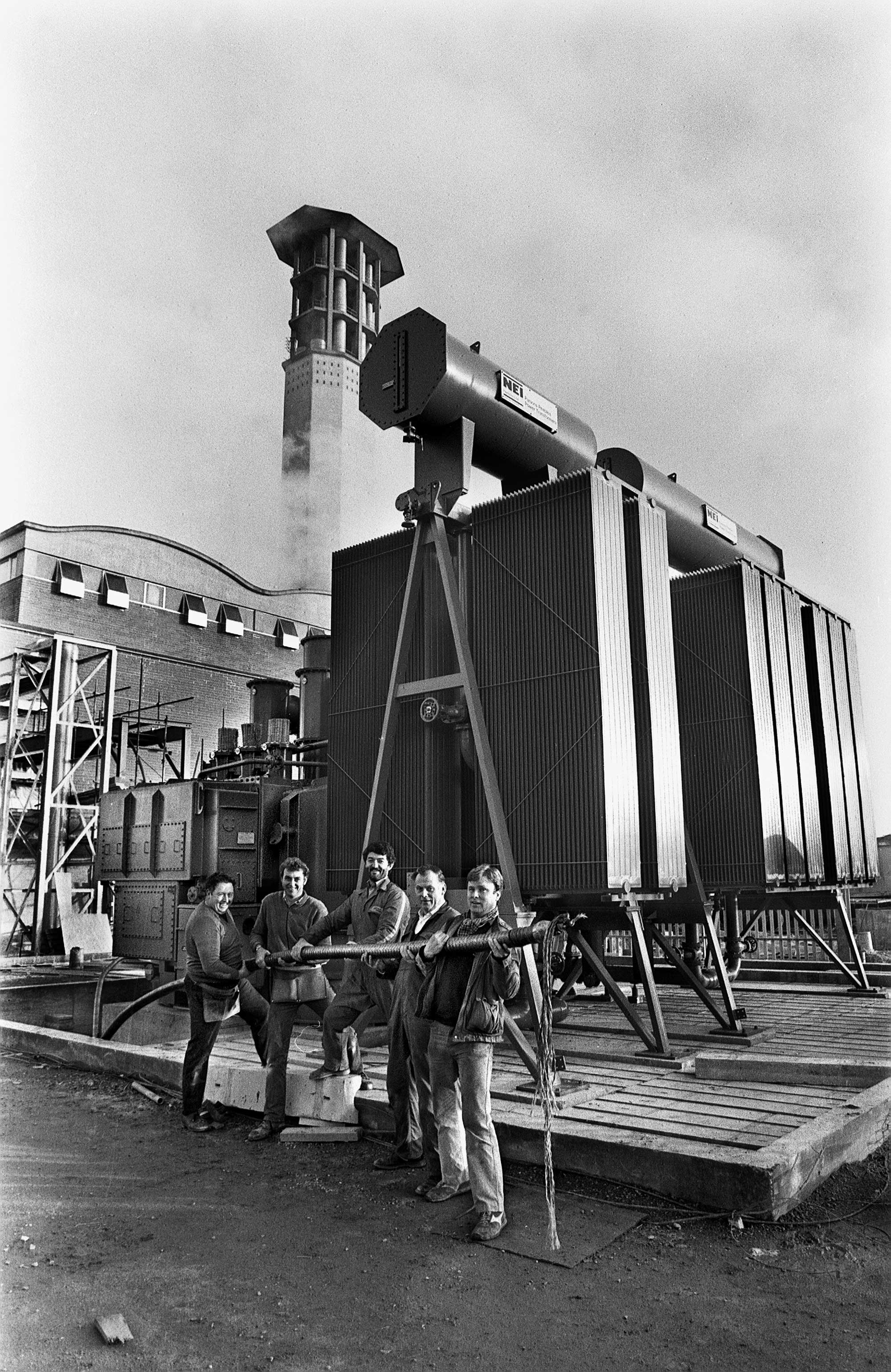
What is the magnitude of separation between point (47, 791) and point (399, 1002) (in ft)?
61.2

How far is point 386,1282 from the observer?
14.9 ft

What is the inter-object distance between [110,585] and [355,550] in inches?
772

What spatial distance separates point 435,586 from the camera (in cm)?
1080

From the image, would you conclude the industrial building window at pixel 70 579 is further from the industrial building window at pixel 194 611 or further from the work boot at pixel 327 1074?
the work boot at pixel 327 1074

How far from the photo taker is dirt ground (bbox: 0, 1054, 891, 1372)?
385cm

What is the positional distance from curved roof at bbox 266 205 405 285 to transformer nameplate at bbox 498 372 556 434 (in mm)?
39661

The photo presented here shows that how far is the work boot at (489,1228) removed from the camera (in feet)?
16.4

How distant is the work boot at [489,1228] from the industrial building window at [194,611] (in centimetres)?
2804

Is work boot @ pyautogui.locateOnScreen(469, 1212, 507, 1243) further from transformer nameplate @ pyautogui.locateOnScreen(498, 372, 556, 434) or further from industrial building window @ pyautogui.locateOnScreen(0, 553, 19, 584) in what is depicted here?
industrial building window @ pyautogui.locateOnScreen(0, 553, 19, 584)

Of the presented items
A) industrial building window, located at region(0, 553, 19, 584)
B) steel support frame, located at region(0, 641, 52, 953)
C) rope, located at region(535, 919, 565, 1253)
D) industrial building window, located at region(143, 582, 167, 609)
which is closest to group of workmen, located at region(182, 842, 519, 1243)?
rope, located at region(535, 919, 565, 1253)

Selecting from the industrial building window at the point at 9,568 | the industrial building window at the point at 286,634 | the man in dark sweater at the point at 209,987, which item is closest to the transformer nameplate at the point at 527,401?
the man in dark sweater at the point at 209,987

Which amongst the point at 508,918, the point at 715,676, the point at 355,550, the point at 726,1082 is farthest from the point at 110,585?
the point at 726,1082

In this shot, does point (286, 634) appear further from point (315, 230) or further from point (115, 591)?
point (315, 230)

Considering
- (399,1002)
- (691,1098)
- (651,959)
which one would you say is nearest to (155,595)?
(651,959)
